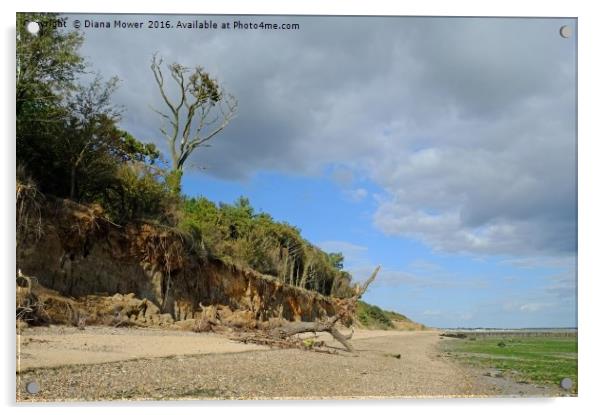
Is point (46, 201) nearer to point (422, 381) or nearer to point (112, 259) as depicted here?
point (112, 259)

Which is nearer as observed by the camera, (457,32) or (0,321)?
(0,321)

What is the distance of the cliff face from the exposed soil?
143cm

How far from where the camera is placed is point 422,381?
6.39m

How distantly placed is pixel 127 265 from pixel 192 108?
3502 millimetres

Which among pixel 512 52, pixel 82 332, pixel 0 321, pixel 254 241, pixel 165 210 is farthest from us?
pixel 254 241

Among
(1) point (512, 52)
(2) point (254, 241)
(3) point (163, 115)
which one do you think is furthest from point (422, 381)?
(2) point (254, 241)

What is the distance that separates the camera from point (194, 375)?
5.69 metres

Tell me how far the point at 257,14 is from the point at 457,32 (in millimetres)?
2332

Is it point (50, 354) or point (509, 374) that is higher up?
point (50, 354)

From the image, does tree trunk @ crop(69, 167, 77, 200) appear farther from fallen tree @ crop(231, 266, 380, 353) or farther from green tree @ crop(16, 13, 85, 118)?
fallen tree @ crop(231, 266, 380, 353)

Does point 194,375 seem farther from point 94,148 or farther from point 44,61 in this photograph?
point 94,148

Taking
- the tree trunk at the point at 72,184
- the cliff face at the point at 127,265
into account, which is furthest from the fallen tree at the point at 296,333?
the tree trunk at the point at 72,184

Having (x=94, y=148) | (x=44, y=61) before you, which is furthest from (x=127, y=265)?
(x=44, y=61)

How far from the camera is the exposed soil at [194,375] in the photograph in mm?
5223
